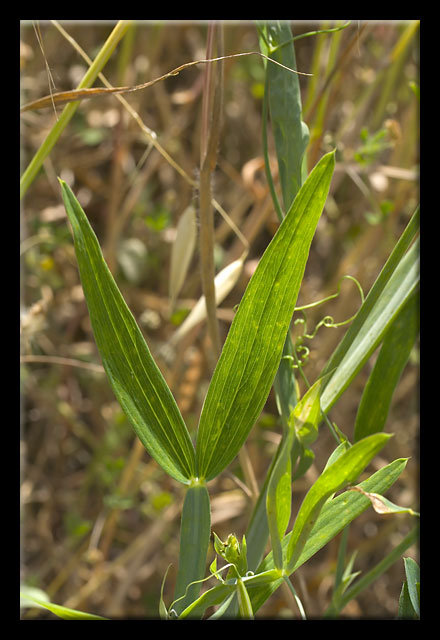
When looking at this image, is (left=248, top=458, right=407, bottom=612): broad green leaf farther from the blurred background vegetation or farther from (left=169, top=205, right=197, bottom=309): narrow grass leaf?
the blurred background vegetation

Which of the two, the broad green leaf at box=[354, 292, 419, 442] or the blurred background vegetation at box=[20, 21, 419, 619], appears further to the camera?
the blurred background vegetation at box=[20, 21, 419, 619]

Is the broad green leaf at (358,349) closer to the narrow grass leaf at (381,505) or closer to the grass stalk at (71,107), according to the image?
the narrow grass leaf at (381,505)

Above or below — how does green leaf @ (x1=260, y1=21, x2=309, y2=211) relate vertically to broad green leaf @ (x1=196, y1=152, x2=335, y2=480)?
above

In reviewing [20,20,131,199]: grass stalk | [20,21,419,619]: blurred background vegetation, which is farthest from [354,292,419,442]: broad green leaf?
[20,21,419,619]: blurred background vegetation

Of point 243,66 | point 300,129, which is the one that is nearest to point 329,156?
point 300,129

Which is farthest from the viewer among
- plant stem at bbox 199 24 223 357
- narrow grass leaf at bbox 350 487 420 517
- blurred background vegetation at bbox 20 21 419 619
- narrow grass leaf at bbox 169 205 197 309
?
blurred background vegetation at bbox 20 21 419 619

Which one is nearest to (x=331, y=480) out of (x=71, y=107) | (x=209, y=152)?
(x=209, y=152)

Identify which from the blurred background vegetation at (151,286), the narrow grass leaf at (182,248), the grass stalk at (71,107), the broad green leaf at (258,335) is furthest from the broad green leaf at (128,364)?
the blurred background vegetation at (151,286)
